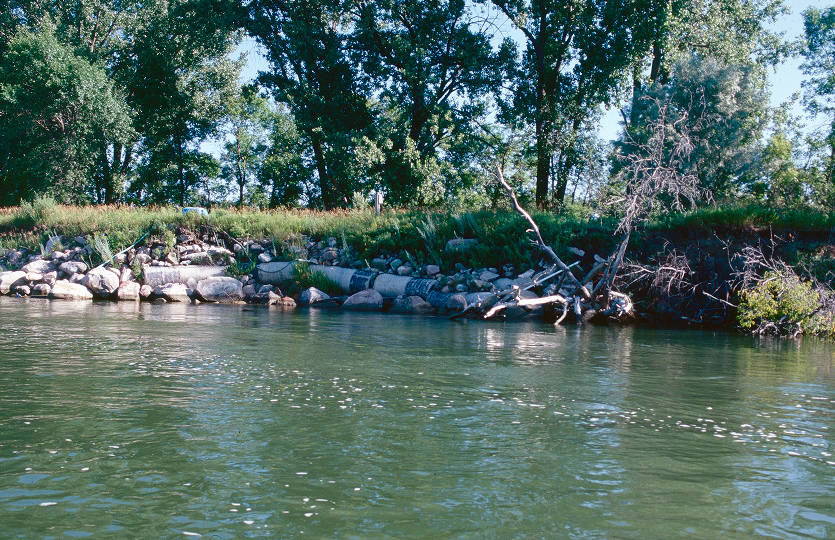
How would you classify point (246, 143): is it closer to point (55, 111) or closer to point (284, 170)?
point (284, 170)

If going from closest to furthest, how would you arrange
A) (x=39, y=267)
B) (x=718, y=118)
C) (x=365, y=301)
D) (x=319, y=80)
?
(x=365, y=301) < (x=39, y=267) < (x=718, y=118) < (x=319, y=80)

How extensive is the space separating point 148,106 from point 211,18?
10.2m

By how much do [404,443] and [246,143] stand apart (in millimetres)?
50393

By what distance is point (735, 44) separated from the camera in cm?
3094

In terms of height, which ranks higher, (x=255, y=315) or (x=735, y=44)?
(x=735, y=44)

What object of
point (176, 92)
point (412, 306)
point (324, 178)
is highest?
point (176, 92)

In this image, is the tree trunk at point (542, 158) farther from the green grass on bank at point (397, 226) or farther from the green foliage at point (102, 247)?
the green foliage at point (102, 247)

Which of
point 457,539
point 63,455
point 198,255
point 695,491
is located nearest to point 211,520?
point 457,539

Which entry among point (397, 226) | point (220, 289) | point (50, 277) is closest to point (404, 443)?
point (220, 289)

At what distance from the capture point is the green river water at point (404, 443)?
4039mm

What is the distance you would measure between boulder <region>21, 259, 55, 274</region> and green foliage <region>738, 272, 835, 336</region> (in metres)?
20.4

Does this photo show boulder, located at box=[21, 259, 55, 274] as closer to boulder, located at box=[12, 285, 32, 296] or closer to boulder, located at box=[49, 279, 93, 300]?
boulder, located at box=[12, 285, 32, 296]

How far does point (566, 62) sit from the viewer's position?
30500 millimetres

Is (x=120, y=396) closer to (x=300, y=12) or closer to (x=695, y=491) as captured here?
(x=695, y=491)
